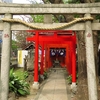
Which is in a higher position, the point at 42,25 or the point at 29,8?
the point at 29,8

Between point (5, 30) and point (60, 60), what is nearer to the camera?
point (5, 30)

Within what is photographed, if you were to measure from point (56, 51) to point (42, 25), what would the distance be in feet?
74.5

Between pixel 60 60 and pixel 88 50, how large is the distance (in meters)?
23.0

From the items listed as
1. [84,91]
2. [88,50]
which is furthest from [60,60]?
[88,50]

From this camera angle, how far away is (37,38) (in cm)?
1071

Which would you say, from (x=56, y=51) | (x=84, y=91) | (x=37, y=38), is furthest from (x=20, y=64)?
(x=84, y=91)

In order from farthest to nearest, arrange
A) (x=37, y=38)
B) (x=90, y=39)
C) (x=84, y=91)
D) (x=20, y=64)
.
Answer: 1. (x=20, y=64)
2. (x=37, y=38)
3. (x=84, y=91)
4. (x=90, y=39)

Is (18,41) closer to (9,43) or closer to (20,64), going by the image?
(20,64)

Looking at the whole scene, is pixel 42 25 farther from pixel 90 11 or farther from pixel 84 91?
pixel 84 91

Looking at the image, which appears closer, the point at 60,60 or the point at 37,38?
the point at 37,38

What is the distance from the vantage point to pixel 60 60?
1080 inches

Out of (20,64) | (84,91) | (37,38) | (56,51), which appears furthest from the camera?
(56,51)

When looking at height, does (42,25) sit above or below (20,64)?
above

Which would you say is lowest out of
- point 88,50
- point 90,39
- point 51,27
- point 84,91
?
point 84,91
